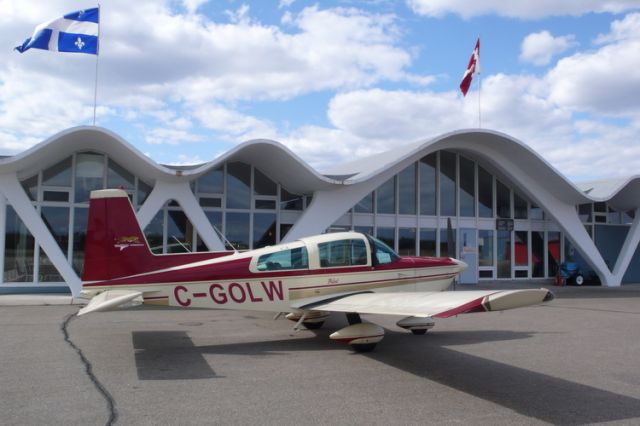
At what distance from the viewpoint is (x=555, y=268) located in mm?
24625

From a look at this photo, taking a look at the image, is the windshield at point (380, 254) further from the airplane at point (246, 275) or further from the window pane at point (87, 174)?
the window pane at point (87, 174)

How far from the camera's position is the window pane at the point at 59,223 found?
56.8ft

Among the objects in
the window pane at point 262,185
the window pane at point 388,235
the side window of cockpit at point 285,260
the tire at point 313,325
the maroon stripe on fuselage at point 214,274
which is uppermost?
the window pane at point 262,185

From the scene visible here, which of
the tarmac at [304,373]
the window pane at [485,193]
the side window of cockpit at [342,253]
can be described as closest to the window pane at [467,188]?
the window pane at [485,193]

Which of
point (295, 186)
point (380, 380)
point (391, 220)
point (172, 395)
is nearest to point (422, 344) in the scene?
point (380, 380)

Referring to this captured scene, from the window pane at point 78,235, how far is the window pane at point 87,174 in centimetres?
42

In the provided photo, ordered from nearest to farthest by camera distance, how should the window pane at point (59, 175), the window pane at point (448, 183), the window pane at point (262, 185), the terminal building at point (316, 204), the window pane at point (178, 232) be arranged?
the terminal building at point (316, 204), the window pane at point (59, 175), the window pane at point (178, 232), the window pane at point (262, 185), the window pane at point (448, 183)

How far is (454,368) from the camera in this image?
7.57 m

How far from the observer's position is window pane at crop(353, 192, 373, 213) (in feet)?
68.4

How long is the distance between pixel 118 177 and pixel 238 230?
4532 mm

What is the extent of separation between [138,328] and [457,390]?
6.92 metres

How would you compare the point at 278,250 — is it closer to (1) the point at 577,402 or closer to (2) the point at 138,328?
(2) the point at 138,328

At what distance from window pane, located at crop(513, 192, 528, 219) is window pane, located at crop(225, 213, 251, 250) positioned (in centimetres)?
1245

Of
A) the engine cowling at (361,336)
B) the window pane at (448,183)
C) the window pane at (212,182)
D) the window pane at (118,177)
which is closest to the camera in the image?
the engine cowling at (361,336)
